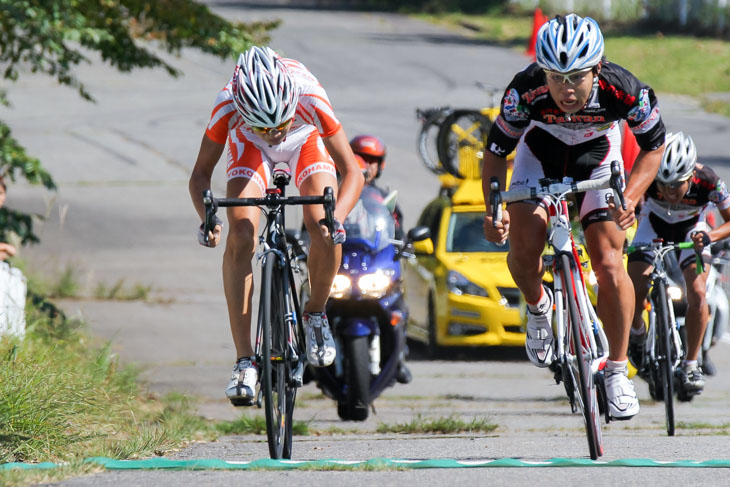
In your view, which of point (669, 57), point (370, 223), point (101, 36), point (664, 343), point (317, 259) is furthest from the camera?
A: point (669, 57)

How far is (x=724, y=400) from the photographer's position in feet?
36.7

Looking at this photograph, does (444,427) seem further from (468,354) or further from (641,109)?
(468,354)

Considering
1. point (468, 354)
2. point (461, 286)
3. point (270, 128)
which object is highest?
point (270, 128)

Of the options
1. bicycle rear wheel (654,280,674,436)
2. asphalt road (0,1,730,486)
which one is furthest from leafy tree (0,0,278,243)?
bicycle rear wheel (654,280,674,436)

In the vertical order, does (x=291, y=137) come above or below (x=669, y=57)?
above

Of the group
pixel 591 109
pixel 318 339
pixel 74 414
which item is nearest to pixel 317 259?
pixel 318 339

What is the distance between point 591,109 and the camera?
6961 mm

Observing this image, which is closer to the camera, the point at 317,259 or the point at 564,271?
the point at 564,271

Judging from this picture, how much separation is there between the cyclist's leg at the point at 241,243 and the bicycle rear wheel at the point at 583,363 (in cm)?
168

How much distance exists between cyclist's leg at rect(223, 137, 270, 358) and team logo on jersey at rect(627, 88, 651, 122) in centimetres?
205

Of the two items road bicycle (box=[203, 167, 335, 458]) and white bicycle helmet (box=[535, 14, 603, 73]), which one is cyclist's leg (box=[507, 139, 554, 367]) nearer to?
white bicycle helmet (box=[535, 14, 603, 73])

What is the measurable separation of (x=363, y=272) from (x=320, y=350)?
233cm

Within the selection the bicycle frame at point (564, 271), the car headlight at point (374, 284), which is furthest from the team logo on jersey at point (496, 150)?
the car headlight at point (374, 284)

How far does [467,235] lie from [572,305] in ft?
22.9
